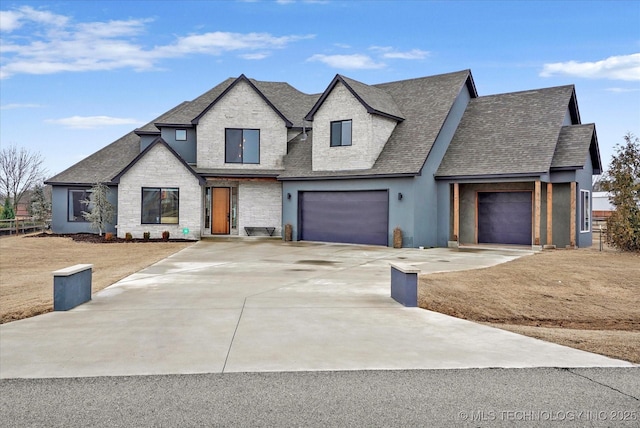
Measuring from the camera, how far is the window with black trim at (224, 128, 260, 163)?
2609 cm

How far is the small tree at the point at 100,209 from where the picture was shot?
82.8ft

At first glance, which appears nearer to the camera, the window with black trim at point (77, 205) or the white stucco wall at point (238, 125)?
the white stucco wall at point (238, 125)

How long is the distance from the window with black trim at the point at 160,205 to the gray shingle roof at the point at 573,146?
59.8ft

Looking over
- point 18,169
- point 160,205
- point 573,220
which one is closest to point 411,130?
point 573,220

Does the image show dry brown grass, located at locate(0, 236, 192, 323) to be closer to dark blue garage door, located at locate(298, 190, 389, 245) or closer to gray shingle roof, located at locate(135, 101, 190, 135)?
dark blue garage door, located at locate(298, 190, 389, 245)

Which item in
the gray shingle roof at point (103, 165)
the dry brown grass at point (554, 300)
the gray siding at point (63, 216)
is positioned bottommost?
the dry brown grass at point (554, 300)

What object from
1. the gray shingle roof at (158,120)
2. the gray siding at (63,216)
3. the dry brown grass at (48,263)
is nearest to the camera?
the dry brown grass at (48,263)

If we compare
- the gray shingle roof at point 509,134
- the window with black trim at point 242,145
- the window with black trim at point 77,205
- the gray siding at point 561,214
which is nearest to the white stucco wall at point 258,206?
the window with black trim at point 242,145

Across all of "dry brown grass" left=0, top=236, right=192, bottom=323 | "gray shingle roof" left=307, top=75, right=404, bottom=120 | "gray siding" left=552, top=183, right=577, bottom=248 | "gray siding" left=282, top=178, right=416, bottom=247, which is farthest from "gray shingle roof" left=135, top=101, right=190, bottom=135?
"gray siding" left=552, top=183, right=577, bottom=248

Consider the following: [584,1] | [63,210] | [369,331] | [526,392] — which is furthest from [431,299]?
[63,210]

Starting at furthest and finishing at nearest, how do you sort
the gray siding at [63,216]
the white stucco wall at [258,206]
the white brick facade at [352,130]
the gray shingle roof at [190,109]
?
the gray siding at [63,216] → the gray shingle roof at [190,109] → the white stucco wall at [258,206] → the white brick facade at [352,130]

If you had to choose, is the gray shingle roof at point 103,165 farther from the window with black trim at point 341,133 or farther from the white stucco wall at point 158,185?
the window with black trim at point 341,133

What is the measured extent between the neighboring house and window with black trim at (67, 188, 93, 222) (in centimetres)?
6

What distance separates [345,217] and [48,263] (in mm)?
12881
